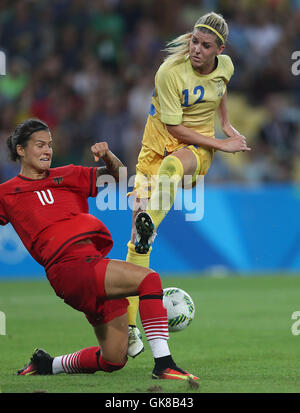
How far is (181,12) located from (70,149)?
4.38 metres

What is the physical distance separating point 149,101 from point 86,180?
943 cm

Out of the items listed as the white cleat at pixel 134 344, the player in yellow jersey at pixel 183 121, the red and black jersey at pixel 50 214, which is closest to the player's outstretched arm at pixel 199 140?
the player in yellow jersey at pixel 183 121

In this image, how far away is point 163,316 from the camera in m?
5.41

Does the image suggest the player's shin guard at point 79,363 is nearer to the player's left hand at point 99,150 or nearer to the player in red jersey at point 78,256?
the player in red jersey at point 78,256

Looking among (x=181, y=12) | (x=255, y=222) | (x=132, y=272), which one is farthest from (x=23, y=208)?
(x=181, y=12)

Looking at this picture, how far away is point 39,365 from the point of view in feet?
19.5

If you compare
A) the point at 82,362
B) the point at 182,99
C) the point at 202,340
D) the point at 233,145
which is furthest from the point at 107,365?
the point at 182,99

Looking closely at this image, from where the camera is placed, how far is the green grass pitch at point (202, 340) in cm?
530

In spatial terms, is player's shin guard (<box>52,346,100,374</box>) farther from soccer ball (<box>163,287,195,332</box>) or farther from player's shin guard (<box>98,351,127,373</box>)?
soccer ball (<box>163,287,195,332</box>)

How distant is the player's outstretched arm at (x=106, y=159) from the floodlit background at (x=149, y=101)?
617cm

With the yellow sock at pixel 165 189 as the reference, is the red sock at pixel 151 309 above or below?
below

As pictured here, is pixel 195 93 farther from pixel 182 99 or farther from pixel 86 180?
pixel 86 180

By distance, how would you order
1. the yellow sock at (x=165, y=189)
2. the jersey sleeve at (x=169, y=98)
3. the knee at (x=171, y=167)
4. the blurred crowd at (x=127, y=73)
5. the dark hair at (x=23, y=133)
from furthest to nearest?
the blurred crowd at (x=127, y=73) < the jersey sleeve at (x=169, y=98) < the knee at (x=171, y=167) < the yellow sock at (x=165, y=189) < the dark hair at (x=23, y=133)

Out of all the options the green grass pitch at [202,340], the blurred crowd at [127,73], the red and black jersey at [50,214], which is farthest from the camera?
the blurred crowd at [127,73]
